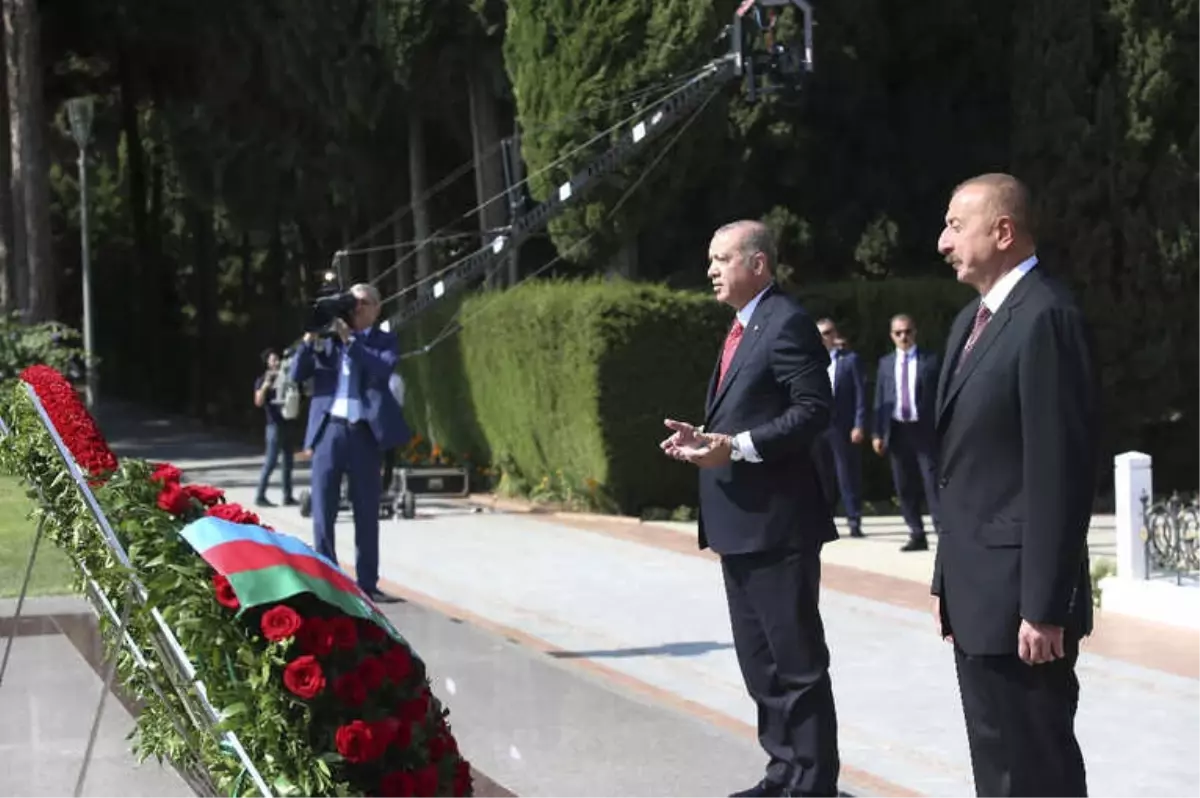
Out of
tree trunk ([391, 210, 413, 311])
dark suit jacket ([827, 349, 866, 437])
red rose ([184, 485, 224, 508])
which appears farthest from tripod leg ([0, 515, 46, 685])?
tree trunk ([391, 210, 413, 311])

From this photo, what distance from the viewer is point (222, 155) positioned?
34.1 meters

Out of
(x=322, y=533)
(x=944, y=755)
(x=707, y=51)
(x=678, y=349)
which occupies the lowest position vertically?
(x=944, y=755)

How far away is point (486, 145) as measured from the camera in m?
26.5

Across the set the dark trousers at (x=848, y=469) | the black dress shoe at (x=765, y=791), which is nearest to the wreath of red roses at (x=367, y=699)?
the black dress shoe at (x=765, y=791)

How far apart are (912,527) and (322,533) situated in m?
5.41

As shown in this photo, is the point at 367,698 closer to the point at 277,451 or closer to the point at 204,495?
the point at 204,495

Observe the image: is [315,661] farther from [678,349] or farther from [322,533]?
[678,349]

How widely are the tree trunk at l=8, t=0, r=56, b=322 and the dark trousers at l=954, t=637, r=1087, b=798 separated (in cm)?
2369

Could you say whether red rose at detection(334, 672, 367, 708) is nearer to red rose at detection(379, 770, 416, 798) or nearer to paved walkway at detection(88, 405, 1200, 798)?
red rose at detection(379, 770, 416, 798)

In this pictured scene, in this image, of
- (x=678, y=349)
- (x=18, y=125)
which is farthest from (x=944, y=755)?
(x=18, y=125)

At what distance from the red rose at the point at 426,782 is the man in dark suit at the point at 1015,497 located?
1.43 meters

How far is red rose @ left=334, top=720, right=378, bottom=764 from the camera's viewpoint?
148 inches

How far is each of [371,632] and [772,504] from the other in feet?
7.85

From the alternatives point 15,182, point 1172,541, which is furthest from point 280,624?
point 15,182
